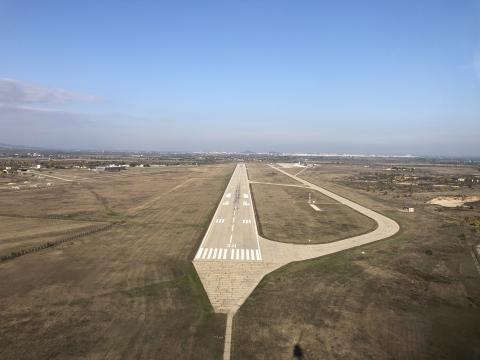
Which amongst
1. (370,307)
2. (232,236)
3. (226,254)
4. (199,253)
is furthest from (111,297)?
(232,236)

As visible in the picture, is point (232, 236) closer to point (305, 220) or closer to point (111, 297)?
point (305, 220)

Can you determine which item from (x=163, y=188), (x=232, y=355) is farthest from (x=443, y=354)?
(x=163, y=188)

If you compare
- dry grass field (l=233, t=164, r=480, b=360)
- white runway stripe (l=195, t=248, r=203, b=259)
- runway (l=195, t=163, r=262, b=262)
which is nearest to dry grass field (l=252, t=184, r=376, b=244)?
runway (l=195, t=163, r=262, b=262)

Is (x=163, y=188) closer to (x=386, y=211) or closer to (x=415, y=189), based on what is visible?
(x=386, y=211)

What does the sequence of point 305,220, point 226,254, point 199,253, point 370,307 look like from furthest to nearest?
1. point 305,220
2. point 199,253
3. point 226,254
4. point 370,307

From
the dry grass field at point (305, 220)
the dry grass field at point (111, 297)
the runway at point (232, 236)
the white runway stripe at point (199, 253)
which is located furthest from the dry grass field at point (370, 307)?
the white runway stripe at point (199, 253)

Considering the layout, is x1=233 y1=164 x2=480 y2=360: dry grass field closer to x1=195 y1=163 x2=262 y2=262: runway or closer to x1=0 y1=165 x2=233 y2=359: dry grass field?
x1=0 y1=165 x2=233 y2=359: dry grass field

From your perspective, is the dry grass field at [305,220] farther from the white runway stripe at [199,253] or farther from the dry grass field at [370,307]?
the white runway stripe at [199,253]
